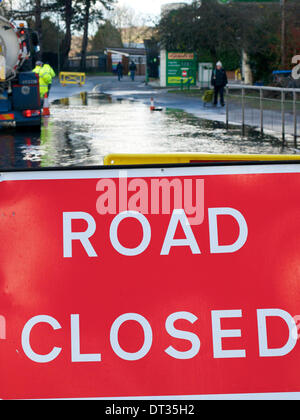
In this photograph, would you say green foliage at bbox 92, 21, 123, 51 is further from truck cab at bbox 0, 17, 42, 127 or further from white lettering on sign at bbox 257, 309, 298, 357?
white lettering on sign at bbox 257, 309, 298, 357

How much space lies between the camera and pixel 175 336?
10.5 ft

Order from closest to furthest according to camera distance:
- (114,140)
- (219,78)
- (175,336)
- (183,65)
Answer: (175,336)
(114,140)
(219,78)
(183,65)

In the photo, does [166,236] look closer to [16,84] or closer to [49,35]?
[16,84]

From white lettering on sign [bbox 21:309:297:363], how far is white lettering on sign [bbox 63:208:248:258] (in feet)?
0.86

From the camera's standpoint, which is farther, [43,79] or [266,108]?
[43,79]

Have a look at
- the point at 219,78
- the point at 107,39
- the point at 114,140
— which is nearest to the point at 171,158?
the point at 114,140

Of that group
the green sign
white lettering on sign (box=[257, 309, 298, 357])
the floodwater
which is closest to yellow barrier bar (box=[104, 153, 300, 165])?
white lettering on sign (box=[257, 309, 298, 357])

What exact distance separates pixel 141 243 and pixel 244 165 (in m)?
0.55

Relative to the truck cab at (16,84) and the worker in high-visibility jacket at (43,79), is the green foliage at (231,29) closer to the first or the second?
the worker in high-visibility jacket at (43,79)

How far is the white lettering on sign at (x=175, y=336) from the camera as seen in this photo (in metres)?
3.17

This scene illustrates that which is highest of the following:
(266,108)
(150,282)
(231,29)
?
(231,29)

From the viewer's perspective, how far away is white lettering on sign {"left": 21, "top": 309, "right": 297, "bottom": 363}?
10.4 feet

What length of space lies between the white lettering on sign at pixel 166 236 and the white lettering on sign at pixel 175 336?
0.26m

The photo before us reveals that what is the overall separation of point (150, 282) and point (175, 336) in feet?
0.81
